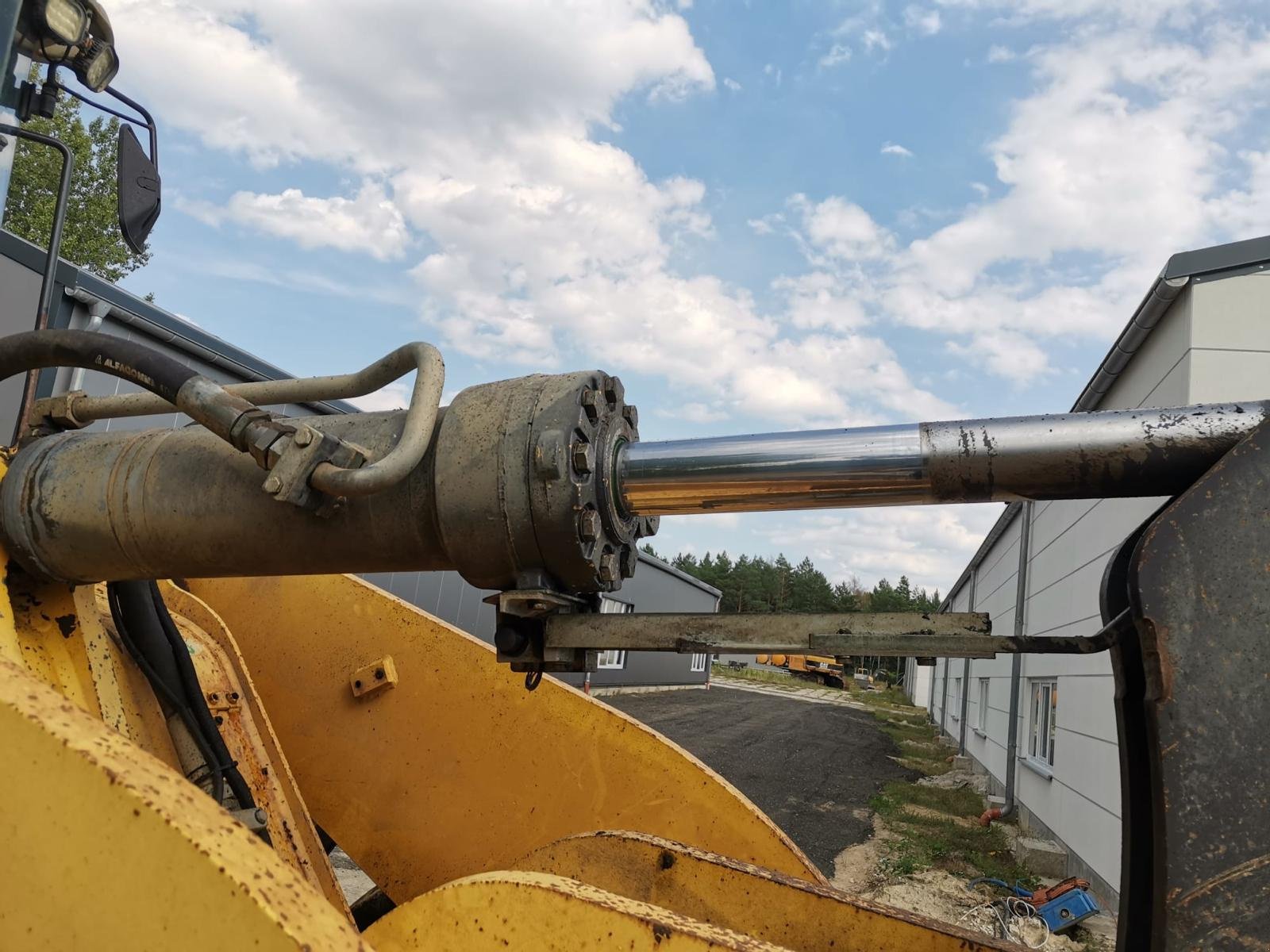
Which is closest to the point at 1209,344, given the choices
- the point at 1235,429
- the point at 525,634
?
the point at 1235,429

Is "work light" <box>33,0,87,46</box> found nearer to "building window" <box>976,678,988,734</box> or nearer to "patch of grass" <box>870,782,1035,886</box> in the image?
"patch of grass" <box>870,782,1035,886</box>

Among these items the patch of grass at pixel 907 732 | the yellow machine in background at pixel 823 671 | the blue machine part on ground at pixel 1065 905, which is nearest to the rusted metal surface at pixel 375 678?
the blue machine part on ground at pixel 1065 905

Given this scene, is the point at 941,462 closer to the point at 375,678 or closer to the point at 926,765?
the point at 375,678

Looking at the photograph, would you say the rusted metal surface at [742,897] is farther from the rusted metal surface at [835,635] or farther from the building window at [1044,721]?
the building window at [1044,721]

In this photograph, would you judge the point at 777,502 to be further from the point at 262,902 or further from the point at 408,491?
the point at 262,902

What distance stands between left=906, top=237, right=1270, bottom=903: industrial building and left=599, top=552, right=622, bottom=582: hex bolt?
3.00 ft

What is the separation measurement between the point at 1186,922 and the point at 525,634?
1.04 metres

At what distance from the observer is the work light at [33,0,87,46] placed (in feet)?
7.22

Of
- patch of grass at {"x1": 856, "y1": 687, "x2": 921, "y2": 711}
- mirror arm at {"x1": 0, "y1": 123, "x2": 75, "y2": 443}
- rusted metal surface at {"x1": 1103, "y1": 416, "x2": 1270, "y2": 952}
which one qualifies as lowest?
patch of grass at {"x1": 856, "y1": 687, "x2": 921, "y2": 711}

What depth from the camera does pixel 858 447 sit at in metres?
1.51

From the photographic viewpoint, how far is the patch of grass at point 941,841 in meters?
7.94

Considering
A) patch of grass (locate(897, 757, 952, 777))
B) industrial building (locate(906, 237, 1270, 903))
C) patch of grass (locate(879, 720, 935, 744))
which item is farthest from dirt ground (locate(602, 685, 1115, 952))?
industrial building (locate(906, 237, 1270, 903))

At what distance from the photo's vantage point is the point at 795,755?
1446 cm

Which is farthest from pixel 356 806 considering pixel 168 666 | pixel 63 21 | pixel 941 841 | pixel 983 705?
pixel 983 705
